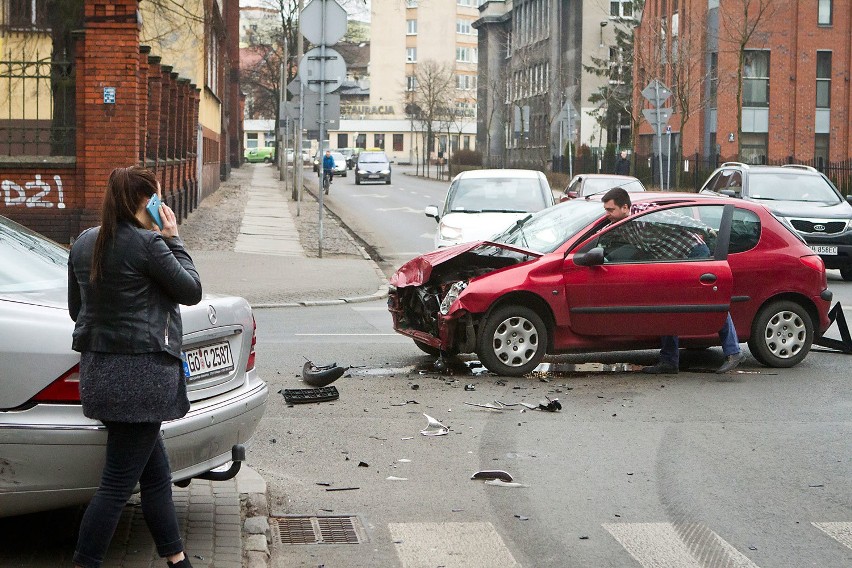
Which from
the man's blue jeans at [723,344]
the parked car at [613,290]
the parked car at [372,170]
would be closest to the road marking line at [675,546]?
the parked car at [613,290]

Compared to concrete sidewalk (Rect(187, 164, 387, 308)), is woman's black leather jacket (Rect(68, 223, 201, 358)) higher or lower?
higher

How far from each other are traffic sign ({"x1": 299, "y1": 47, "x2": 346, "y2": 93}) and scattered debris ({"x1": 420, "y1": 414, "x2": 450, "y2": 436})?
545 inches

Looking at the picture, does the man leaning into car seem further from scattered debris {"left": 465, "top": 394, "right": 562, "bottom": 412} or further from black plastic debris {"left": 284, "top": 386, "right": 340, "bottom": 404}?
black plastic debris {"left": 284, "top": 386, "right": 340, "bottom": 404}

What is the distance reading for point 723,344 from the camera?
1102 centimetres

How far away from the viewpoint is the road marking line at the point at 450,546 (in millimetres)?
5656

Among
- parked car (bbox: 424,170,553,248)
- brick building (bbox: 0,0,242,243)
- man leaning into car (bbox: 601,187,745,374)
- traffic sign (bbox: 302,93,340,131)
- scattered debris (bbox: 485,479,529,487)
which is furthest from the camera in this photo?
traffic sign (bbox: 302,93,340,131)

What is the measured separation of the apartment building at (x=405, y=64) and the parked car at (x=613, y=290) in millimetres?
125940

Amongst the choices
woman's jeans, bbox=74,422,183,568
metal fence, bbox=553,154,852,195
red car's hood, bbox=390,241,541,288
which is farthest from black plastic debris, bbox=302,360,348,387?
metal fence, bbox=553,154,852,195

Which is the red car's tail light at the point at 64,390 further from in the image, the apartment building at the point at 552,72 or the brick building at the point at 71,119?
the apartment building at the point at 552,72

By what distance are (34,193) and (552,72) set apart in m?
67.5

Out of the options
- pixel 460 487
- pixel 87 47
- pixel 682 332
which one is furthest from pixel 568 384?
pixel 87 47

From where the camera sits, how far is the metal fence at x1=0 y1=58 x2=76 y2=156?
19906 millimetres

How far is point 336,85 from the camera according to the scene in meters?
22.1

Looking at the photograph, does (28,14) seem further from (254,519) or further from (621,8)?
(621,8)
